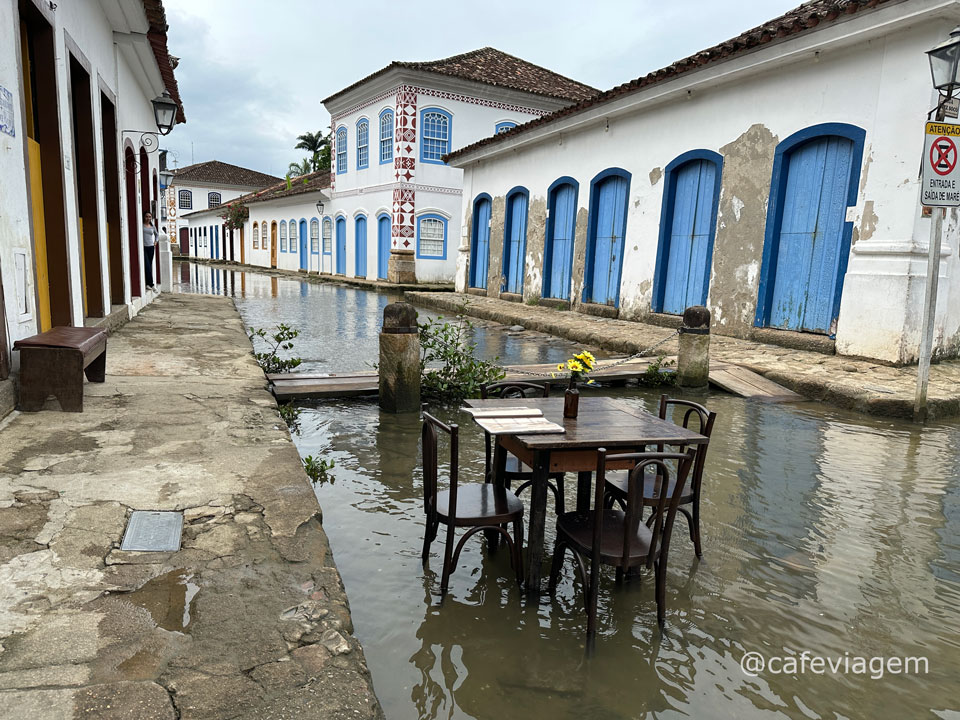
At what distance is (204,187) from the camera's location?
51875 millimetres

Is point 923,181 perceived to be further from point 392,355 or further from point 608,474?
point 392,355

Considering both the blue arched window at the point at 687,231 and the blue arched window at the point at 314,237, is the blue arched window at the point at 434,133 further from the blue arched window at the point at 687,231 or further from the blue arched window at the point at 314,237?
the blue arched window at the point at 687,231

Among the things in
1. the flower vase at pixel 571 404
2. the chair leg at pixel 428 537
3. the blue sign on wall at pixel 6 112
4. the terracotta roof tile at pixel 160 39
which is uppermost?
the terracotta roof tile at pixel 160 39

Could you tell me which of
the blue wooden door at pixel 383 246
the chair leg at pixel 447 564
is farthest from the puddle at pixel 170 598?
the blue wooden door at pixel 383 246

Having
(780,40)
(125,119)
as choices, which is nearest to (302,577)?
(780,40)

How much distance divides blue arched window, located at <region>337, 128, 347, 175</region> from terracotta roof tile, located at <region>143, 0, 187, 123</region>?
13.3m

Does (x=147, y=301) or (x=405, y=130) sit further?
(x=405, y=130)

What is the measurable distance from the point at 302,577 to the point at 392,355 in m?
3.59

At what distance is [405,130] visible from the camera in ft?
70.5

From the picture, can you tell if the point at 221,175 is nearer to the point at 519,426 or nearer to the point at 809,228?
the point at 809,228

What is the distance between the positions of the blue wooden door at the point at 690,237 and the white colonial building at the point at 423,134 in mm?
12615

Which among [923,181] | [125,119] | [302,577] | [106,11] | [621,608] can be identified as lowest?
[621,608]
